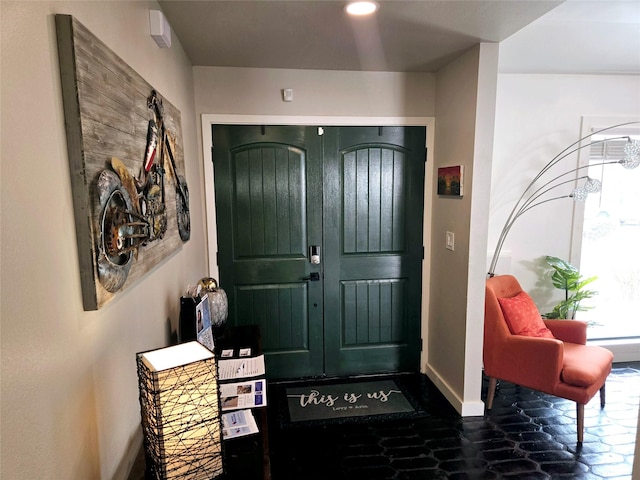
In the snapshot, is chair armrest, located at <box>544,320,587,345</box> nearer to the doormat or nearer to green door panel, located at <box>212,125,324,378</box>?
the doormat

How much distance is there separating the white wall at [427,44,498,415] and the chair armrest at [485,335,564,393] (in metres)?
0.16

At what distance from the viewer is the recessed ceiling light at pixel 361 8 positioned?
188cm

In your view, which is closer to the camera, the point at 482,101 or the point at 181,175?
the point at 181,175

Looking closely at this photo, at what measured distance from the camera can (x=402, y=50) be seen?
8.46 feet

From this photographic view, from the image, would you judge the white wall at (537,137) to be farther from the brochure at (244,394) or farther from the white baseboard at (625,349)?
the brochure at (244,394)

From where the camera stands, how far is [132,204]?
1.26 meters

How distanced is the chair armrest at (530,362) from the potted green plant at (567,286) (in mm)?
764

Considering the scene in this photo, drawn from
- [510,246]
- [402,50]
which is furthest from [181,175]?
[510,246]

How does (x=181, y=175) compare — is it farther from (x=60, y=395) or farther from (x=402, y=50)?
(x=402, y=50)

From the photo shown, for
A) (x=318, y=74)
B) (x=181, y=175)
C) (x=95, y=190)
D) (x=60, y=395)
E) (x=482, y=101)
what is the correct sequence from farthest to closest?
(x=318, y=74), (x=482, y=101), (x=181, y=175), (x=95, y=190), (x=60, y=395)

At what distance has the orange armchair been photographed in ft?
8.17

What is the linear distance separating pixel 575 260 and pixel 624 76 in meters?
1.63

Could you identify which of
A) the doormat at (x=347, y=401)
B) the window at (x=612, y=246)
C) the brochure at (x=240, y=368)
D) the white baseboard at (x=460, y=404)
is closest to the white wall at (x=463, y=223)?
the white baseboard at (x=460, y=404)

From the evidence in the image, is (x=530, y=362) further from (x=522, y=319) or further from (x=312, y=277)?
(x=312, y=277)
